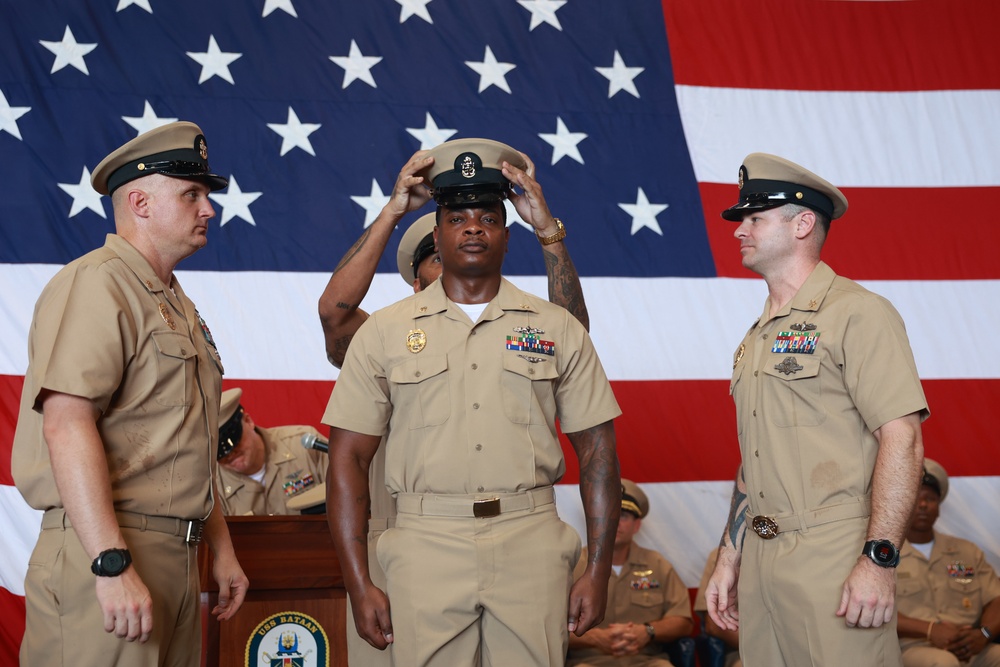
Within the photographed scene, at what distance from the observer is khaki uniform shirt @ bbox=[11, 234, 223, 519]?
226cm

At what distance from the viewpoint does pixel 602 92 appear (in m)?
5.63

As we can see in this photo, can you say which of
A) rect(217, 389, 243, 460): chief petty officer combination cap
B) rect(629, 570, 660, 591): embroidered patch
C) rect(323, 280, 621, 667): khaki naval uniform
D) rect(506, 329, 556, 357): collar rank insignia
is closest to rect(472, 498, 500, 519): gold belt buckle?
rect(323, 280, 621, 667): khaki naval uniform

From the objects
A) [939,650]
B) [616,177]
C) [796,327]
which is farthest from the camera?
[616,177]

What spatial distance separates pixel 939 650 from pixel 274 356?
11.1 ft

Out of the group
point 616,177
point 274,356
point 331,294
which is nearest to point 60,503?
point 331,294

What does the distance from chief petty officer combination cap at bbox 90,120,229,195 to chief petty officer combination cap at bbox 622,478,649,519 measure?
Result: 109 inches

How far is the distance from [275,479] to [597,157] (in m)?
2.37

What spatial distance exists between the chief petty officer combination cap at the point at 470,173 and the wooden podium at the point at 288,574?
3.86 feet

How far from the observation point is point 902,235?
5.59 meters

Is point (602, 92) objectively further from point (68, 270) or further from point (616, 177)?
point (68, 270)

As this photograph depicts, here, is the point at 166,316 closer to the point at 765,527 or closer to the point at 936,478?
the point at 765,527

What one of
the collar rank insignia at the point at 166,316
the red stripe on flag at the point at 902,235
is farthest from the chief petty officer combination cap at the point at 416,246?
the red stripe on flag at the point at 902,235

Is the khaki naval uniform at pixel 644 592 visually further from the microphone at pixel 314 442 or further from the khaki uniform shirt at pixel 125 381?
the khaki uniform shirt at pixel 125 381

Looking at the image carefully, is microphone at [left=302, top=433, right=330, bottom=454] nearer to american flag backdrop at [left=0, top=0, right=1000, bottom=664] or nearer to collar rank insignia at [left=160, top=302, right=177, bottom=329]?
collar rank insignia at [left=160, top=302, right=177, bottom=329]
